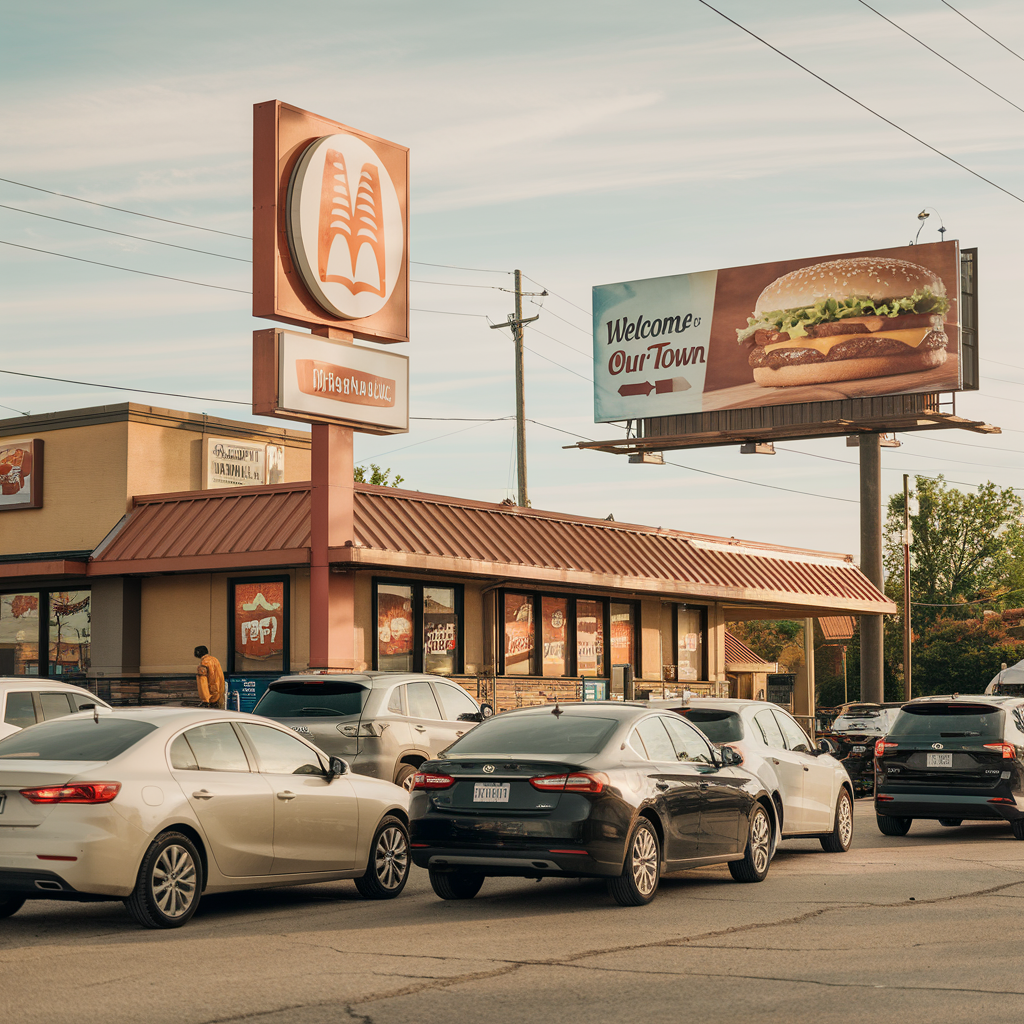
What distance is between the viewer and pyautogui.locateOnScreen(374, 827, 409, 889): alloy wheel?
12195 millimetres

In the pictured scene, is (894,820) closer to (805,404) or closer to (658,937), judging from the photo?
(658,937)

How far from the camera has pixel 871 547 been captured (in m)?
41.4

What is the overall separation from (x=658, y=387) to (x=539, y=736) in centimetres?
3485

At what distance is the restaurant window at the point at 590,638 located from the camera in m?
29.6

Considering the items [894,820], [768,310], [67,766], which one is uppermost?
[768,310]

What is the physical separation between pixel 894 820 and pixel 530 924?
919 cm

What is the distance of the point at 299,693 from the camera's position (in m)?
15.8

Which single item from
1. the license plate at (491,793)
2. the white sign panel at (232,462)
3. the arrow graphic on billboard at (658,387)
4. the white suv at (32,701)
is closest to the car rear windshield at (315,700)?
the white suv at (32,701)

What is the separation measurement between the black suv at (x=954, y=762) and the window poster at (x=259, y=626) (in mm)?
10207

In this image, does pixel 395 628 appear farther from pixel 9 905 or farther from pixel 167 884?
pixel 167 884

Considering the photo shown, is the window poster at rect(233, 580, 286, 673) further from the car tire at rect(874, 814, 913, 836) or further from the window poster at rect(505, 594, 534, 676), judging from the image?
the car tire at rect(874, 814, 913, 836)

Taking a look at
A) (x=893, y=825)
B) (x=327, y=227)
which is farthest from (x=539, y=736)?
(x=327, y=227)

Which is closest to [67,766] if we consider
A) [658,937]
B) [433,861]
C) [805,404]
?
[433,861]

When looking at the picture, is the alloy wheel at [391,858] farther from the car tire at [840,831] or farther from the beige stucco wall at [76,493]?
the beige stucco wall at [76,493]
